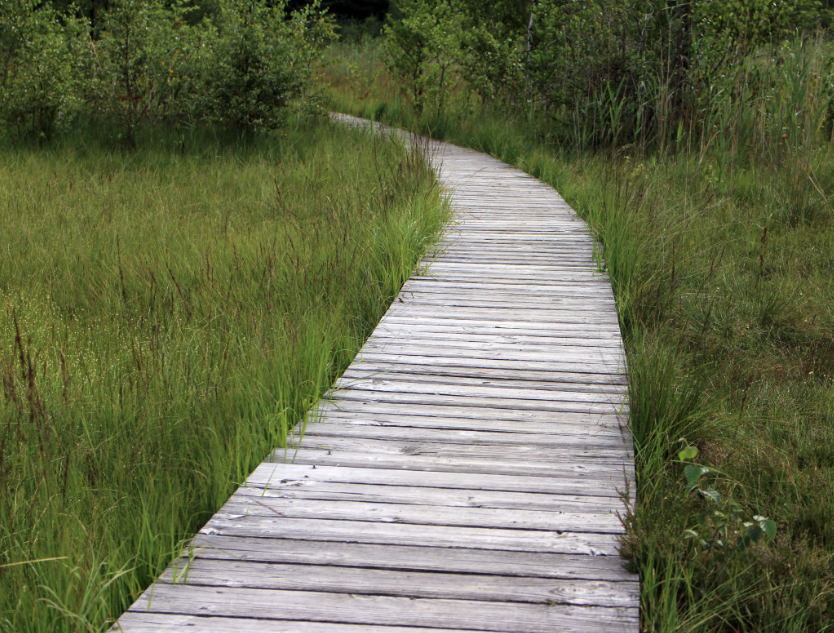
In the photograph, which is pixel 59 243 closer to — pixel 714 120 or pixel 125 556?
pixel 125 556

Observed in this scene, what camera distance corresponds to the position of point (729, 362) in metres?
3.95

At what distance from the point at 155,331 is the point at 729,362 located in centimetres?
280

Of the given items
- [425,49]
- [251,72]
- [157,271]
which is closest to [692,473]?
[157,271]

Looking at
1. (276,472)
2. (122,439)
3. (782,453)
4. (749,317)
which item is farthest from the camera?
(749,317)

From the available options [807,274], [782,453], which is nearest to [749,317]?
[807,274]

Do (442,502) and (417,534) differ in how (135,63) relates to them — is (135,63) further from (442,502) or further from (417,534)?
(417,534)

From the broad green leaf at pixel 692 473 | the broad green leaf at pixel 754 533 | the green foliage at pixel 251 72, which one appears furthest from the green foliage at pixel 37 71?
the broad green leaf at pixel 754 533

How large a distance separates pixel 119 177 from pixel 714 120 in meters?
5.75

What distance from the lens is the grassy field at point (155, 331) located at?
2.14 meters

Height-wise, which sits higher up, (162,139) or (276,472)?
(162,139)

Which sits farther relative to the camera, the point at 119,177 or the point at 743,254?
the point at 119,177

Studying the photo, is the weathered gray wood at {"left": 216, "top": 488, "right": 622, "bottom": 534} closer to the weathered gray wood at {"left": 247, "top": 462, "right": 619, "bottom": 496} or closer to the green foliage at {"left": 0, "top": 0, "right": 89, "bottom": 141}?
the weathered gray wood at {"left": 247, "top": 462, "right": 619, "bottom": 496}

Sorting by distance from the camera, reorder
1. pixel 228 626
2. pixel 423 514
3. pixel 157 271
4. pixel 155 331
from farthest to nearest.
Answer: pixel 157 271, pixel 155 331, pixel 423 514, pixel 228 626

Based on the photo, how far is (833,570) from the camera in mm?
2189
